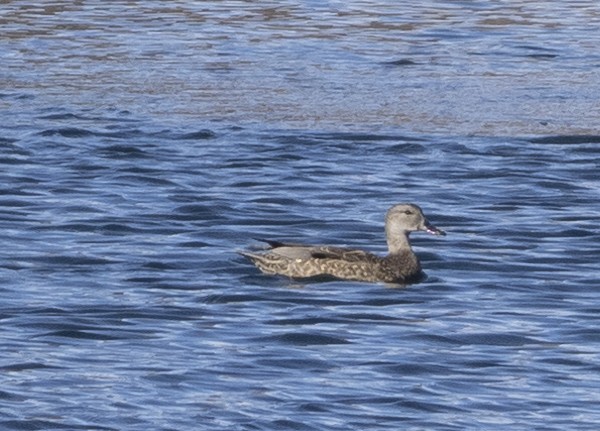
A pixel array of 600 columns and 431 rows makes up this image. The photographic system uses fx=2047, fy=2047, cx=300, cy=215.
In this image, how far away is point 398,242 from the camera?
1284 cm

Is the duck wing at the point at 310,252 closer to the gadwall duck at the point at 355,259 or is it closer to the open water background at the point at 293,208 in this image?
the gadwall duck at the point at 355,259

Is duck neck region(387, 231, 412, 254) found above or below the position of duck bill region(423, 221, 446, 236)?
below

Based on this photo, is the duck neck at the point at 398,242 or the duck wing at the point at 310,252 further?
the duck neck at the point at 398,242

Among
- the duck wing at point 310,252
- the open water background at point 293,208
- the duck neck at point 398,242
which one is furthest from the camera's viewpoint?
the duck neck at point 398,242

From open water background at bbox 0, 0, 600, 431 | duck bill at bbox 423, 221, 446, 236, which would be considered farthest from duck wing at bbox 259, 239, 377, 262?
duck bill at bbox 423, 221, 446, 236

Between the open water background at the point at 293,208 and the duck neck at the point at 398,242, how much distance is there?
0.94 feet

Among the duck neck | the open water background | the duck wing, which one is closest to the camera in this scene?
the open water background

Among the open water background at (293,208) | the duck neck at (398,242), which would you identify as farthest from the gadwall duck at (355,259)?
the open water background at (293,208)

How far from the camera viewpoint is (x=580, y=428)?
899 centimetres

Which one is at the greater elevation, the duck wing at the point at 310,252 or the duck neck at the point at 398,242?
the duck wing at the point at 310,252

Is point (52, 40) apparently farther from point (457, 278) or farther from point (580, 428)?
point (580, 428)

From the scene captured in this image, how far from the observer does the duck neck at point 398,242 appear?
→ 42.1 ft

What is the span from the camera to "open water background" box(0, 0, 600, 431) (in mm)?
9562

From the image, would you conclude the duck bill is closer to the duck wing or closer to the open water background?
the open water background
